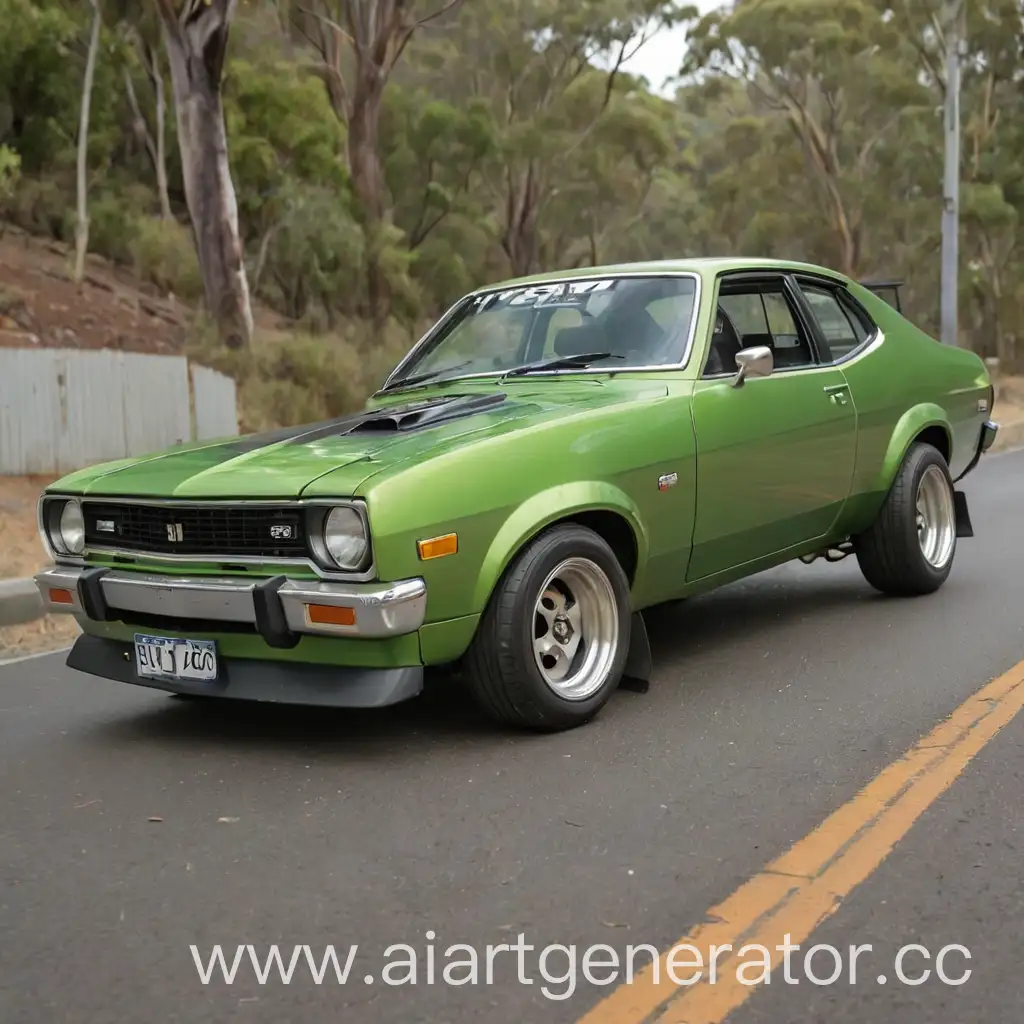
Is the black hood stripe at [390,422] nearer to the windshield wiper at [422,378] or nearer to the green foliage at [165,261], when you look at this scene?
the windshield wiper at [422,378]

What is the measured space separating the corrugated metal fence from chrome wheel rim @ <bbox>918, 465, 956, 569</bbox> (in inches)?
328

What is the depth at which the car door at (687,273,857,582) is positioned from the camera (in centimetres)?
564

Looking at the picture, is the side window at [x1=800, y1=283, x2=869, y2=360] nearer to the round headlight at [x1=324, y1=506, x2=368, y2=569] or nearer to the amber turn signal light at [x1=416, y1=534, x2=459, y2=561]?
the amber turn signal light at [x1=416, y1=534, x2=459, y2=561]

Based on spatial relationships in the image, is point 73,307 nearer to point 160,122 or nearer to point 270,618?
point 160,122

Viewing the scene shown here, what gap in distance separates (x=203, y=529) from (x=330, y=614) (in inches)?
24.1

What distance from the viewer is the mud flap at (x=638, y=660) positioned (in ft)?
17.6

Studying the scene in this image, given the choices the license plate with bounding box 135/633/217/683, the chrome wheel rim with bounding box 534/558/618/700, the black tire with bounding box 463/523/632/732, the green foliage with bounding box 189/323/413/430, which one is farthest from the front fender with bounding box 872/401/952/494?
the green foliage with bounding box 189/323/413/430

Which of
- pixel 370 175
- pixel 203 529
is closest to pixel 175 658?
pixel 203 529

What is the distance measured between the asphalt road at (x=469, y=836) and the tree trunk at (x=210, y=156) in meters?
13.2

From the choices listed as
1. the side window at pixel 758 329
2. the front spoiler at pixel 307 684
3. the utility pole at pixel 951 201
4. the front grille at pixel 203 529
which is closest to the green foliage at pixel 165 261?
the utility pole at pixel 951 201

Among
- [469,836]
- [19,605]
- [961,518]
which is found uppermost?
[961,518]

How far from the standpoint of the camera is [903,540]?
6.91 m

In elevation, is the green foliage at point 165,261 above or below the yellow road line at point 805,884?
above

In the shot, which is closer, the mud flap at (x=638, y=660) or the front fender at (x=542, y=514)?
the front fender at (x=542, y=514)
